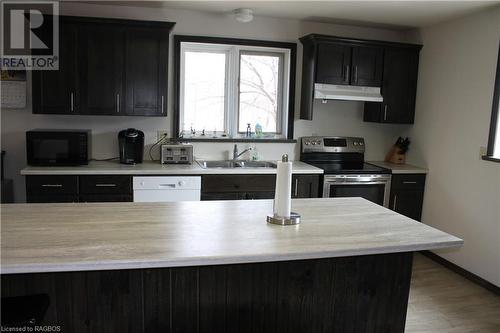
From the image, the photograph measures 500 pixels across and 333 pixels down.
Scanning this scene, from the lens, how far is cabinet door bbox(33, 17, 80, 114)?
11.8 ft

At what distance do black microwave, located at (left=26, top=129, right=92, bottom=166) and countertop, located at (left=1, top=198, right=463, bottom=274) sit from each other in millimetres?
1495

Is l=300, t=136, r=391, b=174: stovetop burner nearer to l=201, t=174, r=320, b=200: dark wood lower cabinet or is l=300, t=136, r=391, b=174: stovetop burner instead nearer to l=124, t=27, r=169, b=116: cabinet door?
l=201, t=174, r=320, b=200: dark wood lower cabinet

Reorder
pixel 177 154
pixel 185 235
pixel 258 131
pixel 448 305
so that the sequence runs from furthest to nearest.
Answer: pixel 258 131 < pixel 177 154 < pixel 448 305 < pixel 185 235

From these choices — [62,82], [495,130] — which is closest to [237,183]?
[62,82]

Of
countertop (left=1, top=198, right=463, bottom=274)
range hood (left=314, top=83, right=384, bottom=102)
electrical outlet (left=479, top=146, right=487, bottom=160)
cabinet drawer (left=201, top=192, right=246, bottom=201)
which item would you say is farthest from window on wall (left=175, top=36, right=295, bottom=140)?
countertop (left=1, top=198, right=463, bottom=274)

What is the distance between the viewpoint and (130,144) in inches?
151

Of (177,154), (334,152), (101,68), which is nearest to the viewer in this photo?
(101,68)

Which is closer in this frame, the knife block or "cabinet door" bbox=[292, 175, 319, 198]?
"cabinet door" bbox=[292, 175, 319, 198]

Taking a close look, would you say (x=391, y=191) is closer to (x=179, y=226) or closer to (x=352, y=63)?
(x=352, y=63)

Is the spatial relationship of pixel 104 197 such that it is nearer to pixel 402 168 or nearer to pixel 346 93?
pixel 346 93

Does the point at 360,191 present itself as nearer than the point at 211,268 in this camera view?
No

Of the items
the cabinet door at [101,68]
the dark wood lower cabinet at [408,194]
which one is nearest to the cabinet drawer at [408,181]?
the dark wood lower cabinet at [408,194]

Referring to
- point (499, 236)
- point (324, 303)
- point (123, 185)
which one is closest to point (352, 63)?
point (499, 236)

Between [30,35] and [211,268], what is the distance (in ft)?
9.71
